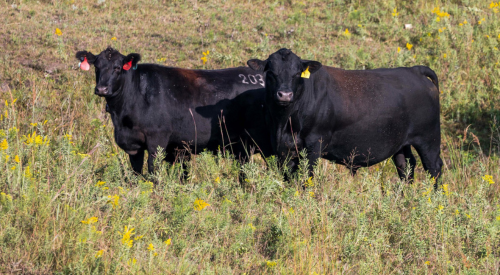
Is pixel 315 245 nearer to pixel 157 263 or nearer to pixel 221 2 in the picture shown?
pixel 157 263

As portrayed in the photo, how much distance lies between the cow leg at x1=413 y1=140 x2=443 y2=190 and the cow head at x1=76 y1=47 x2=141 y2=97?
4297 millimetres

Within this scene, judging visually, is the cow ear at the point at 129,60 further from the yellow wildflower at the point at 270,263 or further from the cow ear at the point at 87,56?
the yellow wildflower at the point at 270,263

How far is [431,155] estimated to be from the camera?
28.0ft

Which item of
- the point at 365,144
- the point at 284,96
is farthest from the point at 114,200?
the point at 365,144

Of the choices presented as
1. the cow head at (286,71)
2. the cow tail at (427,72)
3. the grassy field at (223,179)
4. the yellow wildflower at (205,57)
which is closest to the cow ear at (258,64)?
the cow head at (286,71)

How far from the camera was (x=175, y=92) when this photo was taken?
26.0ft

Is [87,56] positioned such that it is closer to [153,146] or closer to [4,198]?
[153,146]

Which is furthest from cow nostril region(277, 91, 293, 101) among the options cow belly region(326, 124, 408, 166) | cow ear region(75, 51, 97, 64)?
cow ear region(75, 51, 97, 64)

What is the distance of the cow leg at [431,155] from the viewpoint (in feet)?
27.9

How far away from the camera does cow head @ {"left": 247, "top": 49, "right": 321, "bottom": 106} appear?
7066 mm

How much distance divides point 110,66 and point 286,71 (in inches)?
90.3

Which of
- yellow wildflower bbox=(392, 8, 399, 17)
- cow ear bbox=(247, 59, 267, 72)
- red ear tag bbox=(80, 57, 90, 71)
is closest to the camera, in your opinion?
cow ear bbox=(247, 59, 267, 72)

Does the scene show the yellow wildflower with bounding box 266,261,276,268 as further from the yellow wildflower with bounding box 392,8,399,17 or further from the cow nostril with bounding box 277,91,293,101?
the yellow wildflower with bounding box 392,8,399,17

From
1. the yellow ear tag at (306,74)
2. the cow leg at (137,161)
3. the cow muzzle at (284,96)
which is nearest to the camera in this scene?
the cow muzzle at (284,96)
